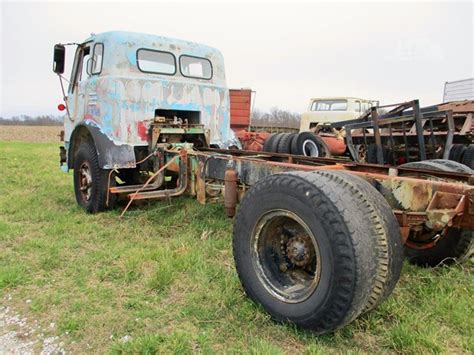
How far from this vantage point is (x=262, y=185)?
8.20 ft

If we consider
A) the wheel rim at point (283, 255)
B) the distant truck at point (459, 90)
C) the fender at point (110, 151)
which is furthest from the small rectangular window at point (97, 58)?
the distant truck at point (459, 90)

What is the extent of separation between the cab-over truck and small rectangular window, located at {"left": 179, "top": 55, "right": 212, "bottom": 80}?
17mm

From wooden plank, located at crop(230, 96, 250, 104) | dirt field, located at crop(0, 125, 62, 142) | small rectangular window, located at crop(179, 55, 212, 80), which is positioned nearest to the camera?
small rectangular window, located at crop(179, 55, 212, 80)

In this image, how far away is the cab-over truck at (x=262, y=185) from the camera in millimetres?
2088

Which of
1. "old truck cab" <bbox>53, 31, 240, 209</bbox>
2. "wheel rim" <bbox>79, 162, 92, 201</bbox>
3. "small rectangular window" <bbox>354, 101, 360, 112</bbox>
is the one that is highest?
"small rectangular window" <bbox>354, 101, 360, 112</bbox>

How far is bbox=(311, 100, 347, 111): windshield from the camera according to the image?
1334 centimetres

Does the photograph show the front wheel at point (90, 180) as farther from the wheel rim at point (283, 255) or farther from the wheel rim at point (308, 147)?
the wheel rim at point (308, 147)

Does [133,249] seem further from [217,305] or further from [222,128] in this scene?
[222,128]

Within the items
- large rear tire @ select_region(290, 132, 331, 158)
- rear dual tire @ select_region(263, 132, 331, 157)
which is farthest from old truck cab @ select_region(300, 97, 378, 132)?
large rear tire @ select_region(290, 132, 331, 158)

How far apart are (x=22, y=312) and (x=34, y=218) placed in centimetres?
266

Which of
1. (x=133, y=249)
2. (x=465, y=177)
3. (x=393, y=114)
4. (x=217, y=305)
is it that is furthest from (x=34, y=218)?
(x=393, y=114)

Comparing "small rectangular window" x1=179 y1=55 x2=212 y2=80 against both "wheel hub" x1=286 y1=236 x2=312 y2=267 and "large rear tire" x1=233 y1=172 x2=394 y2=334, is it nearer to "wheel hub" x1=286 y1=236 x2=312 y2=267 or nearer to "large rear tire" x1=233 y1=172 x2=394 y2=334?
"large rear tire" x1=233 y1=172 x2=394 y2=334

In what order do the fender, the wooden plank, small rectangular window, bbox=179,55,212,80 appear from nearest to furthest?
the fender, small rectangular window, bbox=179,55,212,80, the wooden plank

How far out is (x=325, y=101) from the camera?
543 inches
